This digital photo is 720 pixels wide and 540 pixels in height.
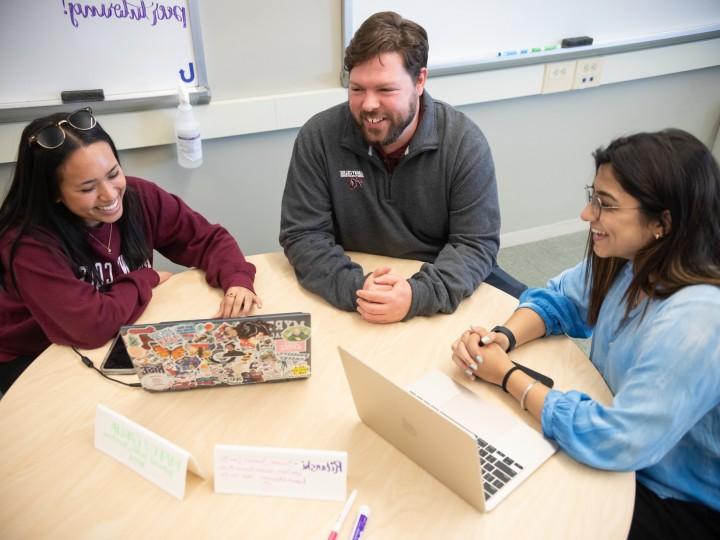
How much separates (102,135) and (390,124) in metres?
0.69

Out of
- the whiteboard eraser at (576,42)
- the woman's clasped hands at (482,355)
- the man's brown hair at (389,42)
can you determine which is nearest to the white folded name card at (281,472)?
the woman's clasped hands at (482,355)

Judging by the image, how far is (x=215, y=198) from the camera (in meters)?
2.24

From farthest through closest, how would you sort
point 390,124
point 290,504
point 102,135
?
point 390,124
point 102,135
point 290,504

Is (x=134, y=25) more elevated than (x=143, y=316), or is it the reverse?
(x=134, y=25)

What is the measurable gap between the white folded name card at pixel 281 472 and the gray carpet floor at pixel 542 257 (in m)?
1.94

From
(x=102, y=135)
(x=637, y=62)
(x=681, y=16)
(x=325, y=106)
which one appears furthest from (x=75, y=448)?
(x=681, y=16)

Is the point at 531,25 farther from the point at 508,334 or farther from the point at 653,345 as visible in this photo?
the point at 653,345

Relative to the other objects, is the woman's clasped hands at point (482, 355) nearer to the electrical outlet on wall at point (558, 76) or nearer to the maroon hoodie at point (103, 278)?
the maroon hoodie at point (103, 278)

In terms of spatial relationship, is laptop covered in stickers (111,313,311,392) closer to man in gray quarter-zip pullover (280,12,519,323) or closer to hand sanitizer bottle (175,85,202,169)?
man in gray quarter-zip pullover (280,12,519,323)

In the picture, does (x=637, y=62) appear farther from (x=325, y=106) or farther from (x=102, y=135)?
(x=102, y=135)

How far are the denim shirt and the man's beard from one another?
0.72 metres

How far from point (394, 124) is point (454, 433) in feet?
2.98

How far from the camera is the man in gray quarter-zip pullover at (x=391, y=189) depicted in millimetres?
1417

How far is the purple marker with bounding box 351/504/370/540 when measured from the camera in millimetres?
900
